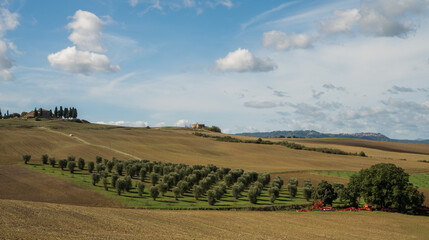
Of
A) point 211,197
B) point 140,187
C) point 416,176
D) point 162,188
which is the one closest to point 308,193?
point 211,197

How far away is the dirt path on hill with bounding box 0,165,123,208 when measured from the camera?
2164 inches

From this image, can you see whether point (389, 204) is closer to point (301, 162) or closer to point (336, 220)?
point (336, 220)

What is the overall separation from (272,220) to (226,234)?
13.4 meters

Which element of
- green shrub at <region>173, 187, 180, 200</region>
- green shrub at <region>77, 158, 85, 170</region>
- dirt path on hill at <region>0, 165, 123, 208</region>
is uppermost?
green shrub at <region>77, 158, 85, 170</region>

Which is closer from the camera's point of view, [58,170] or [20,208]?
[20,208]

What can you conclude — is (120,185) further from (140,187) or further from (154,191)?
(154,191)

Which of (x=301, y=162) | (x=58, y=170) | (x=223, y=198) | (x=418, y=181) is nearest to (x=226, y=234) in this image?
(x=223, y=198)

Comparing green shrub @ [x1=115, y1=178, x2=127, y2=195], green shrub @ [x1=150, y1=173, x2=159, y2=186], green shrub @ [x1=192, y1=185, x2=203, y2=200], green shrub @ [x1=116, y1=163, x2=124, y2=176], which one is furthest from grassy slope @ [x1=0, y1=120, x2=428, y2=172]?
green shrub @ [x1=115, y1=178, x2=127, y2=195]

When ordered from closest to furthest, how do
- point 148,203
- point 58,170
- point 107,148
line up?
point 148,203 → point 58,170 → point 107,148

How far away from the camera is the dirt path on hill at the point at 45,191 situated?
180 feet

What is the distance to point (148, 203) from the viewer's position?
186 ft

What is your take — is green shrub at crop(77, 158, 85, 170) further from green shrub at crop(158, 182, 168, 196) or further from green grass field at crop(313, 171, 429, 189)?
green grass field at crop(313, 171, 429, 189)

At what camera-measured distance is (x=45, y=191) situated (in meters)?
59.8

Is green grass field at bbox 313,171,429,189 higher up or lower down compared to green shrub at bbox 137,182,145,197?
higher up
